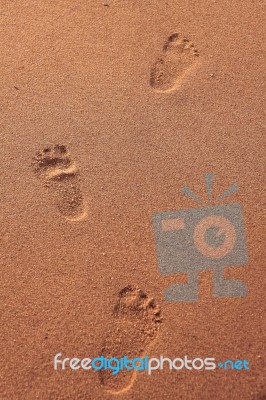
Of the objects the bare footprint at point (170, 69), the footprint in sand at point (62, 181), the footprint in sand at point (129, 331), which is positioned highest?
the bare footprint at point (170, 69)

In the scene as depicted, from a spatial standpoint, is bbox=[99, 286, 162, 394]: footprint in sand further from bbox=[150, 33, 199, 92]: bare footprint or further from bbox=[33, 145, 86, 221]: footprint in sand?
bbox=[150, 33, 199, 92]: bare footprint

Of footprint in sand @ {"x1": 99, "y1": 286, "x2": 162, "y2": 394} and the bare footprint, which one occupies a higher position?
the bare footprint

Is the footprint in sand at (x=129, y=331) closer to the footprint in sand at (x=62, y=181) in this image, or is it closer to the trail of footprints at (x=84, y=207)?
the trail of footprints at (x=84, y=207)

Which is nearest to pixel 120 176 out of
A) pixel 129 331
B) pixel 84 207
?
pixel 84 207

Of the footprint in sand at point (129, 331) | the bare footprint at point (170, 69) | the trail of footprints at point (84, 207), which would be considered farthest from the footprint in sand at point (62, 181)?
the bare footprint at point (170, 69)

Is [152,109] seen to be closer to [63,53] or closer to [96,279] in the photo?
[63,53]

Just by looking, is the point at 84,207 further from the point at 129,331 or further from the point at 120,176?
the point at 129,331

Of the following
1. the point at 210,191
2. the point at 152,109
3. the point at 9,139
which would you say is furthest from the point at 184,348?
the point at 9,139

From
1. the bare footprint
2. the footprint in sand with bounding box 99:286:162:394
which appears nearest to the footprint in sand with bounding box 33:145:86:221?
the footprint in sand with bounding box 99:286:162:394
